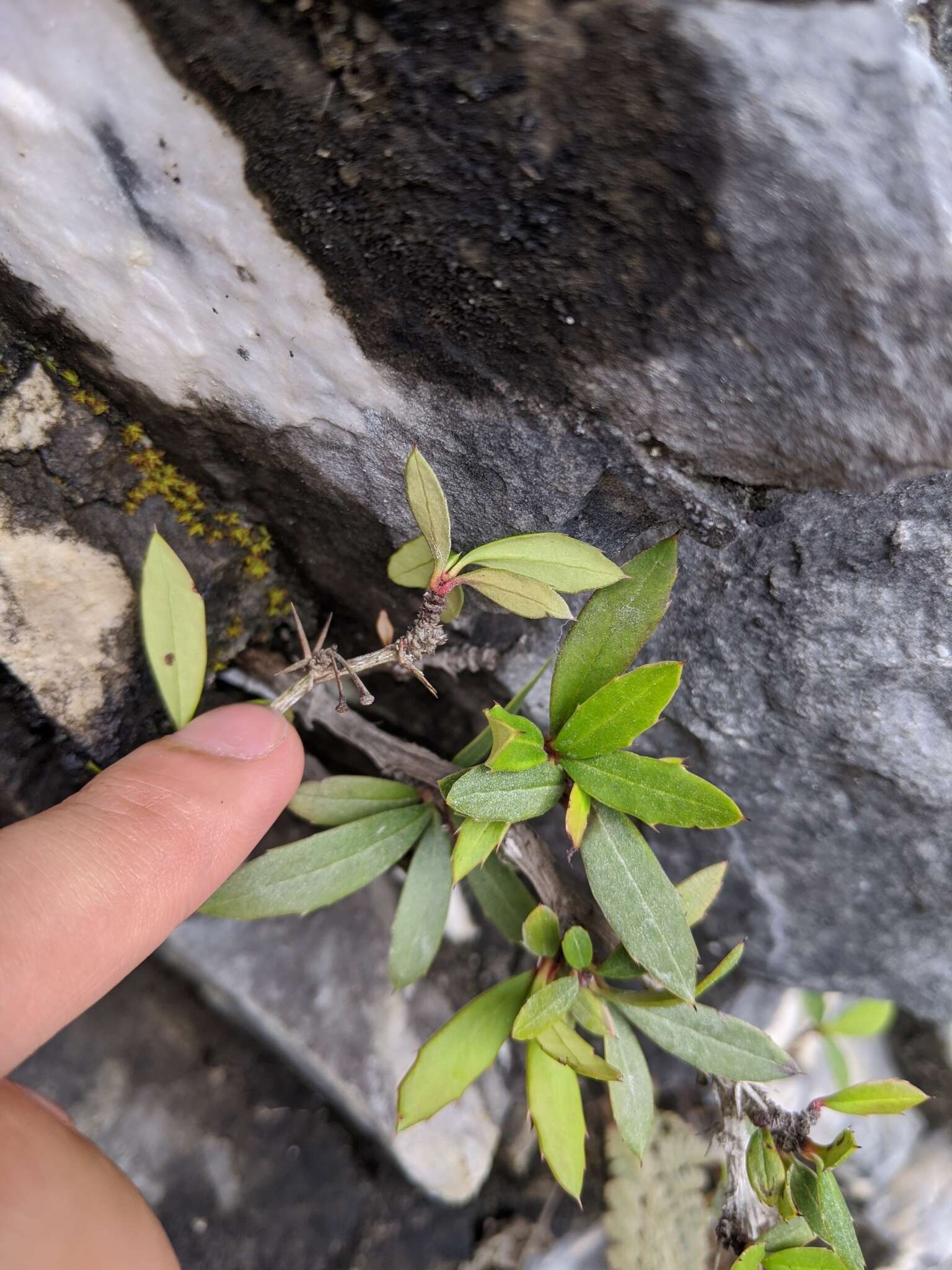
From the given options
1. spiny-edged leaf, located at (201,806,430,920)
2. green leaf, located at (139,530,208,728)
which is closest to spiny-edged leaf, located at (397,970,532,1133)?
spiny-edged leaf, located at (201,806,430,920)

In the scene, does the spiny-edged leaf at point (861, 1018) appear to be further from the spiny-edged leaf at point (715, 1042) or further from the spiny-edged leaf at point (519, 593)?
the spiny-edged leaf at point (519, 593)

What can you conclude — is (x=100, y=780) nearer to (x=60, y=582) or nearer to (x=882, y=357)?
(x=60, y=582)

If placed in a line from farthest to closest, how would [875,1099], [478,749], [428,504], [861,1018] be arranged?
[861,1018] → [478,749] → [875,1099] → [428,504]

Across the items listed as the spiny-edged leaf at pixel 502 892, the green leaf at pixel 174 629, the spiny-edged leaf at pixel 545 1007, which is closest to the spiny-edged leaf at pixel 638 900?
the spiny-edged leaf at pixel 545 1007

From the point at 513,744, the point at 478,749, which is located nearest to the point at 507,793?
the point at 513,744

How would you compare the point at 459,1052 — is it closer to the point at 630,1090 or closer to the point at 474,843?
the point at 630,1090

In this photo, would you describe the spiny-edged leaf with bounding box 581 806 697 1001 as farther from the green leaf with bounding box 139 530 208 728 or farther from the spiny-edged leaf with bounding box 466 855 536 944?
the green leaf with bounding box 139 530 208 728

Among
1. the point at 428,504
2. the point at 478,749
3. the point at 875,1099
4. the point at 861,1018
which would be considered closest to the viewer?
the point at 428,504
